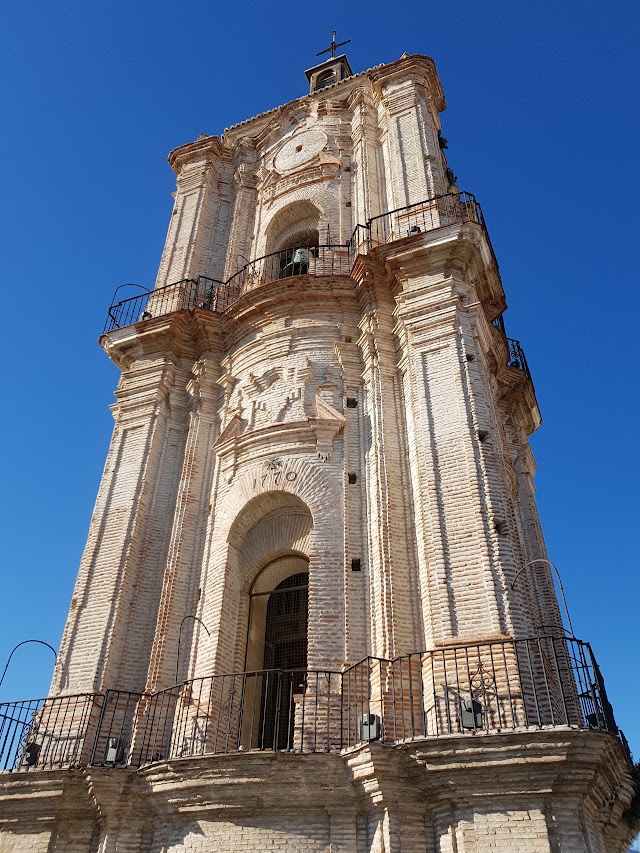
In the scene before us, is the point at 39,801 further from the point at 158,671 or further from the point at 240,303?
the point at 240,303

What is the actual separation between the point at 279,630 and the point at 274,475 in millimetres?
2221

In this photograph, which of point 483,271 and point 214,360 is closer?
point 483,271

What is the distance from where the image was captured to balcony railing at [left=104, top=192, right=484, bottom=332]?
527 inches

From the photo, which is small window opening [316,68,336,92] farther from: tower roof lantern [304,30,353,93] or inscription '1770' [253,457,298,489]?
inscription '1770' [253,457,298,489]

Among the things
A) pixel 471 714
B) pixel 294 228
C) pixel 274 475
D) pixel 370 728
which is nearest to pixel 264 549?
pixel 274 475

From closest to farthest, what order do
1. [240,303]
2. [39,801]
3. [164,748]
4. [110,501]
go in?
[39,801] < [164,748] < [110,501] < [240,303]

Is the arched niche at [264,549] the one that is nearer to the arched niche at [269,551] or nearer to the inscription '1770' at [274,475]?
the arched niche at [269,551]

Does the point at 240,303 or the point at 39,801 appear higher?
the point at 240,303

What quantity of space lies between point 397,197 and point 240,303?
360 cm

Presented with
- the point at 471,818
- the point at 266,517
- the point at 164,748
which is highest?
the point at 266,517

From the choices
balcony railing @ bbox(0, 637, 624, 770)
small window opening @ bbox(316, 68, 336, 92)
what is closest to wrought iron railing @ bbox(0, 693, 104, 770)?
balcony railing @ bbox(0, 637, 624, 770)

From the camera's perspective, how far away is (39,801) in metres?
8.93

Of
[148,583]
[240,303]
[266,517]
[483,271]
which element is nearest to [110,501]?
[148,583]

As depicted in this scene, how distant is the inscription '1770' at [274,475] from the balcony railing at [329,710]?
272cm
